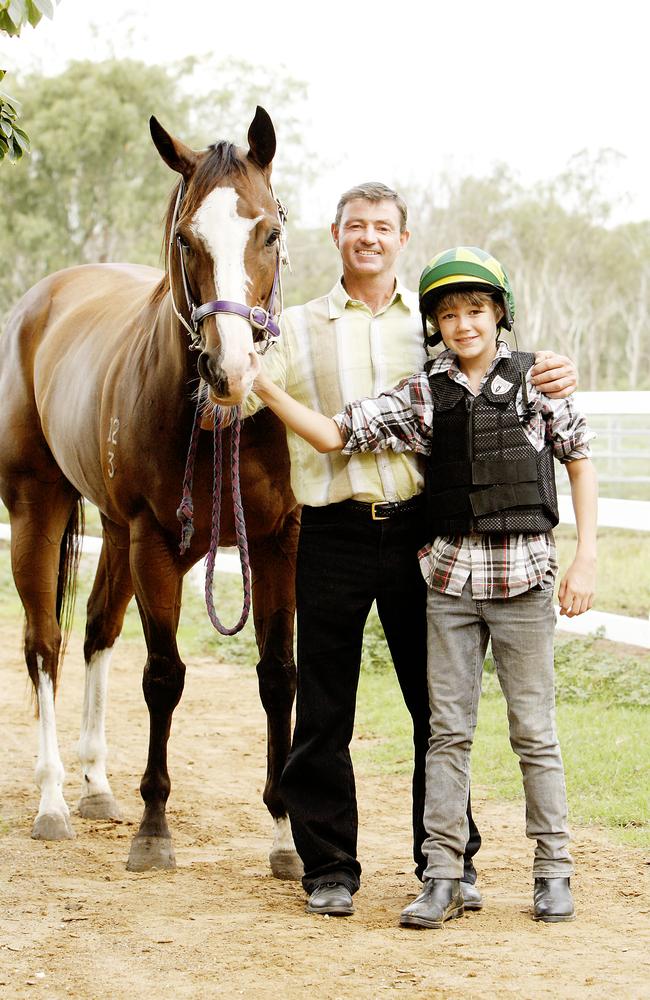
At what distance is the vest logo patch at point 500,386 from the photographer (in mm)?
3174

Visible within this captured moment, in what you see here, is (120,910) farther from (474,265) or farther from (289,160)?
(289,160)

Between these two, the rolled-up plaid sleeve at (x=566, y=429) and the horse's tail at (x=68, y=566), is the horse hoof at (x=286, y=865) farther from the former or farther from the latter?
the horse's tail at (x=68, y=566)

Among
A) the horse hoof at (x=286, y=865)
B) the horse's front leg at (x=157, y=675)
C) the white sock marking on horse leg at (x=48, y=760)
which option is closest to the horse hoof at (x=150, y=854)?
the horse's front leg at (x=157, y=675)

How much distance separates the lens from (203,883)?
12.3ft

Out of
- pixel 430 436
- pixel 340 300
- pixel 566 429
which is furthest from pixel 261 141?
pixel 566 429

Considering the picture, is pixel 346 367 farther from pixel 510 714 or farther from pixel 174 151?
pixel 510 714

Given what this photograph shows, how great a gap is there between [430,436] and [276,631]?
3.81 ft

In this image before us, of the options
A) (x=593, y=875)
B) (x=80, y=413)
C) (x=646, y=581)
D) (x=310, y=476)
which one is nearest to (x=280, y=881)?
(x=593, y=875)

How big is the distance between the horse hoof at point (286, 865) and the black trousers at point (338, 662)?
1.41 ft

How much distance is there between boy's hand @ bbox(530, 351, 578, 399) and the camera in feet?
10.3

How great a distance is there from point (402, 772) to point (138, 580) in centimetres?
186

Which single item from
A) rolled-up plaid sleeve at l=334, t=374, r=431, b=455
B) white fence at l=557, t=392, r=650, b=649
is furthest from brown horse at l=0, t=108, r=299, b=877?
white fence at l=557, t=392, r=650, b=649

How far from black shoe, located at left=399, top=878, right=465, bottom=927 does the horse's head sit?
1.46 meters

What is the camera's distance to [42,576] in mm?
5211
